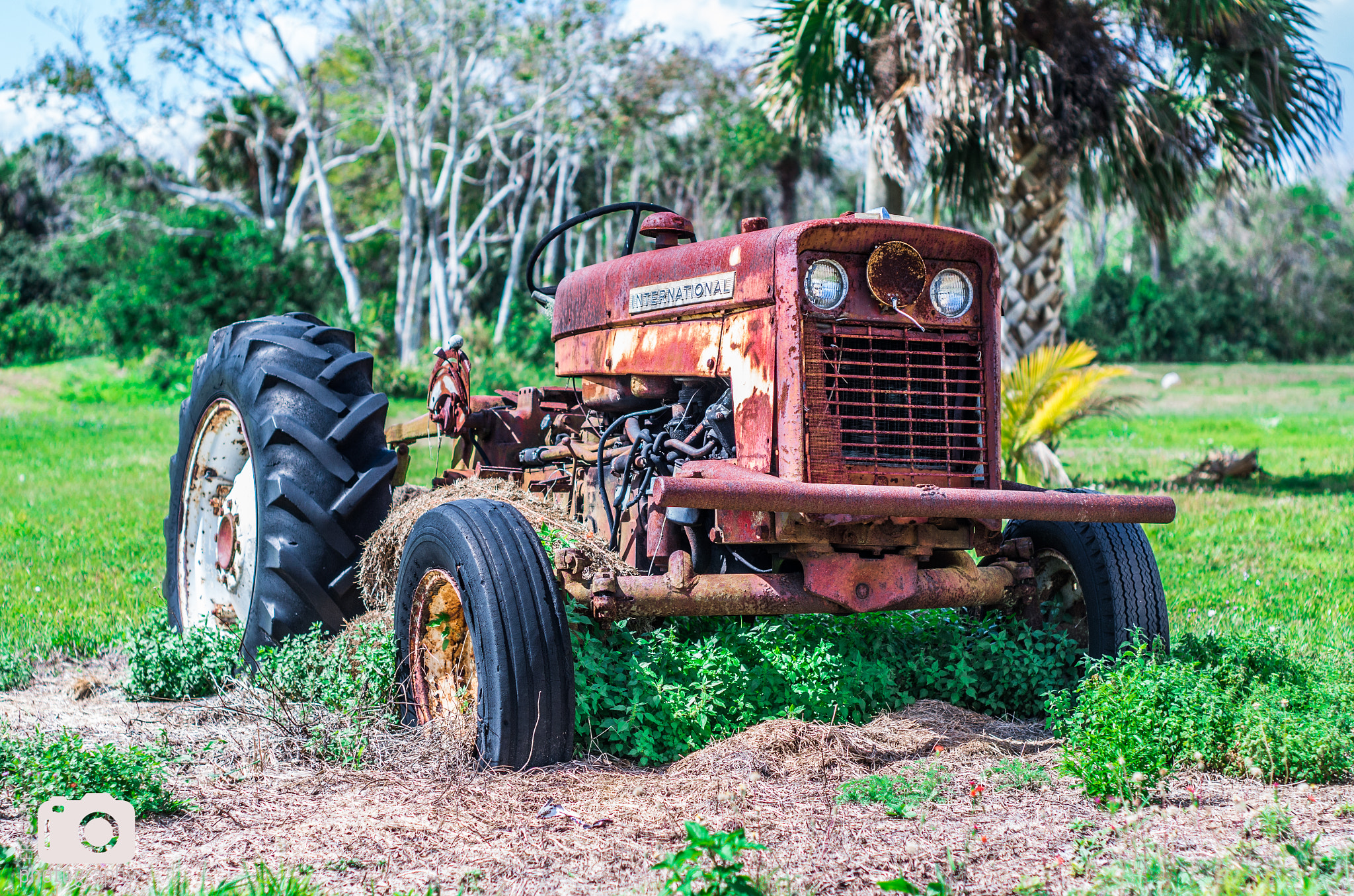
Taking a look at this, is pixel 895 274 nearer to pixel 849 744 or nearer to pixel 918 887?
pixel 849 744

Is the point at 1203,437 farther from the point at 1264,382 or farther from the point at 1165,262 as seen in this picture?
the point at 1165,262

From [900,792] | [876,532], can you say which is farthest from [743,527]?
[900,792]

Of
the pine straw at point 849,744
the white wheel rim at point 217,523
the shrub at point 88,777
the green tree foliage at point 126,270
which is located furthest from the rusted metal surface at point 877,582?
the green tree foliage at point 126,270

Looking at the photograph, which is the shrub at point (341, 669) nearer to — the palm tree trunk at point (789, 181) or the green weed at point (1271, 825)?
the green weed at point (1271, 825)

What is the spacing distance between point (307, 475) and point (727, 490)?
222 centimetres

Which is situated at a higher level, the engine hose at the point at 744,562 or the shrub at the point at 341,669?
the engine hose at the point at 744,562

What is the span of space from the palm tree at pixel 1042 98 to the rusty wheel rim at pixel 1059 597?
7.57 metres

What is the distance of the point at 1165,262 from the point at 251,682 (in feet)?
135

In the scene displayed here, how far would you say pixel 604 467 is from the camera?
5.06 m

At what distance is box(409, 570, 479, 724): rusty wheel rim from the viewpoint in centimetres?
430

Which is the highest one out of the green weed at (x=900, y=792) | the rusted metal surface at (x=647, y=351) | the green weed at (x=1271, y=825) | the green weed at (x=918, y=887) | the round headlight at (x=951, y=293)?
the round headlight at (x=951, y=293)

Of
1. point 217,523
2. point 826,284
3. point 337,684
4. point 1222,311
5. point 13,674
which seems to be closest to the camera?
point 826,284

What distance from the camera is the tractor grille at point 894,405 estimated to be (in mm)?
4062

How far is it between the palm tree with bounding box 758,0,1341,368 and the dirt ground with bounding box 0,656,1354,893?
877cm
